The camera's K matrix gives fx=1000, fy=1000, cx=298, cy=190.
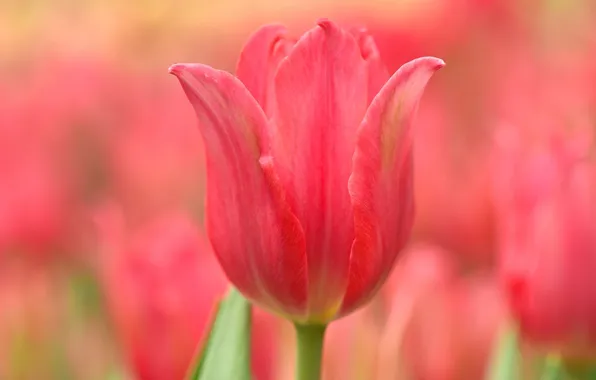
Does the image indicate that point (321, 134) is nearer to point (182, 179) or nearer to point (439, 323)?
point (439, 323)

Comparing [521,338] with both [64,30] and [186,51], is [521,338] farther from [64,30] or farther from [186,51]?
[64,30]

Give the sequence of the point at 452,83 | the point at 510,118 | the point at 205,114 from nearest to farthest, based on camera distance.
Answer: the point at 205,114 < the point at 510,118 < the point at 452,83

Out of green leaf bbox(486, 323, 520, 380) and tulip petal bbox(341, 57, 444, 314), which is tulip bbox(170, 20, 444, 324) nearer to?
tulip petal bbox(341, 57, 444, 314)

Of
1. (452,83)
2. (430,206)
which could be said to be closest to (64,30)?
(452,83)

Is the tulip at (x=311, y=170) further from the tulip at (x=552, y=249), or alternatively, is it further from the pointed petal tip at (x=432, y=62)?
the tulip at (x=552, y=249)

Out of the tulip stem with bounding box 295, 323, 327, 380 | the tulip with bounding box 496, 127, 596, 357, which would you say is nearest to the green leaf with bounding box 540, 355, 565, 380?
the tulip with bounding box 496, 127, 596, 357
